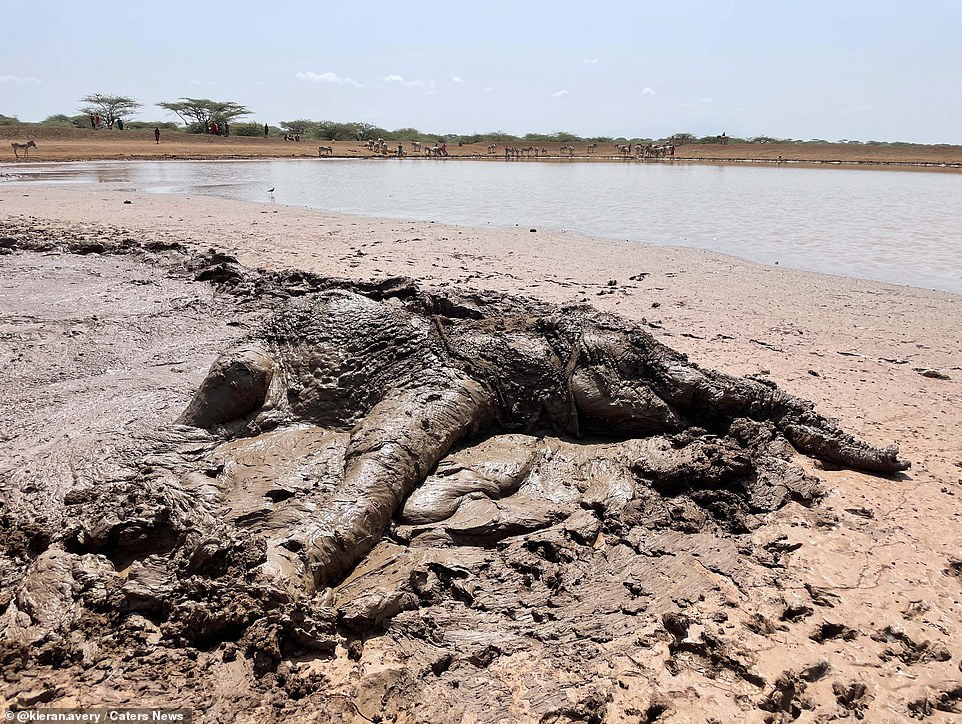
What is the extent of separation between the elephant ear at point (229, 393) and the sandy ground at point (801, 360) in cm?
71

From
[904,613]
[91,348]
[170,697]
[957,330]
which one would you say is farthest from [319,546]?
[957,330]

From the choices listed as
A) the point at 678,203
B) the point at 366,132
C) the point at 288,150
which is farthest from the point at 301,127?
the point at 678,203

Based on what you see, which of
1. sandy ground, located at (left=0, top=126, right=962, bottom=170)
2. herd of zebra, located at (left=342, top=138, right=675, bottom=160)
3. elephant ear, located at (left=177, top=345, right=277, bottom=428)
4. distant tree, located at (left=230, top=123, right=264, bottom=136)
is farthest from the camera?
distant tree, located at (left=230, top=123, right=264, bottom=136)

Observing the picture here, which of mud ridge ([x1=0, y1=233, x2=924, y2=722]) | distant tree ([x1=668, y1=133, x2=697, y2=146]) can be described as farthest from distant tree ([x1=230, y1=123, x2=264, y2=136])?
mud ridge ([x1=0, y1=233, x2=924, y2=722])

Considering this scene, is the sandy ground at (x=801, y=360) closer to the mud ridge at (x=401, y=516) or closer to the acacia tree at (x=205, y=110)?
the mud ridge at (x=401, y=516)

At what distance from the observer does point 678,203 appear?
1862cm

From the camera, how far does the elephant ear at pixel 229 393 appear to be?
3652 millimetres

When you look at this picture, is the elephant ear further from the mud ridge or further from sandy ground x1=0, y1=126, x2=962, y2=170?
sandy ground x1=0, y1=126, x2=962, y2=170

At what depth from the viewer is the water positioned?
11.4m

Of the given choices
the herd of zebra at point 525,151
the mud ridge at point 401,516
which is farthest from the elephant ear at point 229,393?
the herd of zebra at point 525,151

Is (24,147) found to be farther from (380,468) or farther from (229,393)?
(380,468)

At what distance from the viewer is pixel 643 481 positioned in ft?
11.6

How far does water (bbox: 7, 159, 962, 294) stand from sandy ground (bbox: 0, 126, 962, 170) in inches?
245

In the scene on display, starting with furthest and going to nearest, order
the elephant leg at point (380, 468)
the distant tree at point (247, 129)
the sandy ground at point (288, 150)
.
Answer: the distant tree at point (247, 129)
the sandy ground at point (288, 150)
the elephant leg at point (380, 468)
